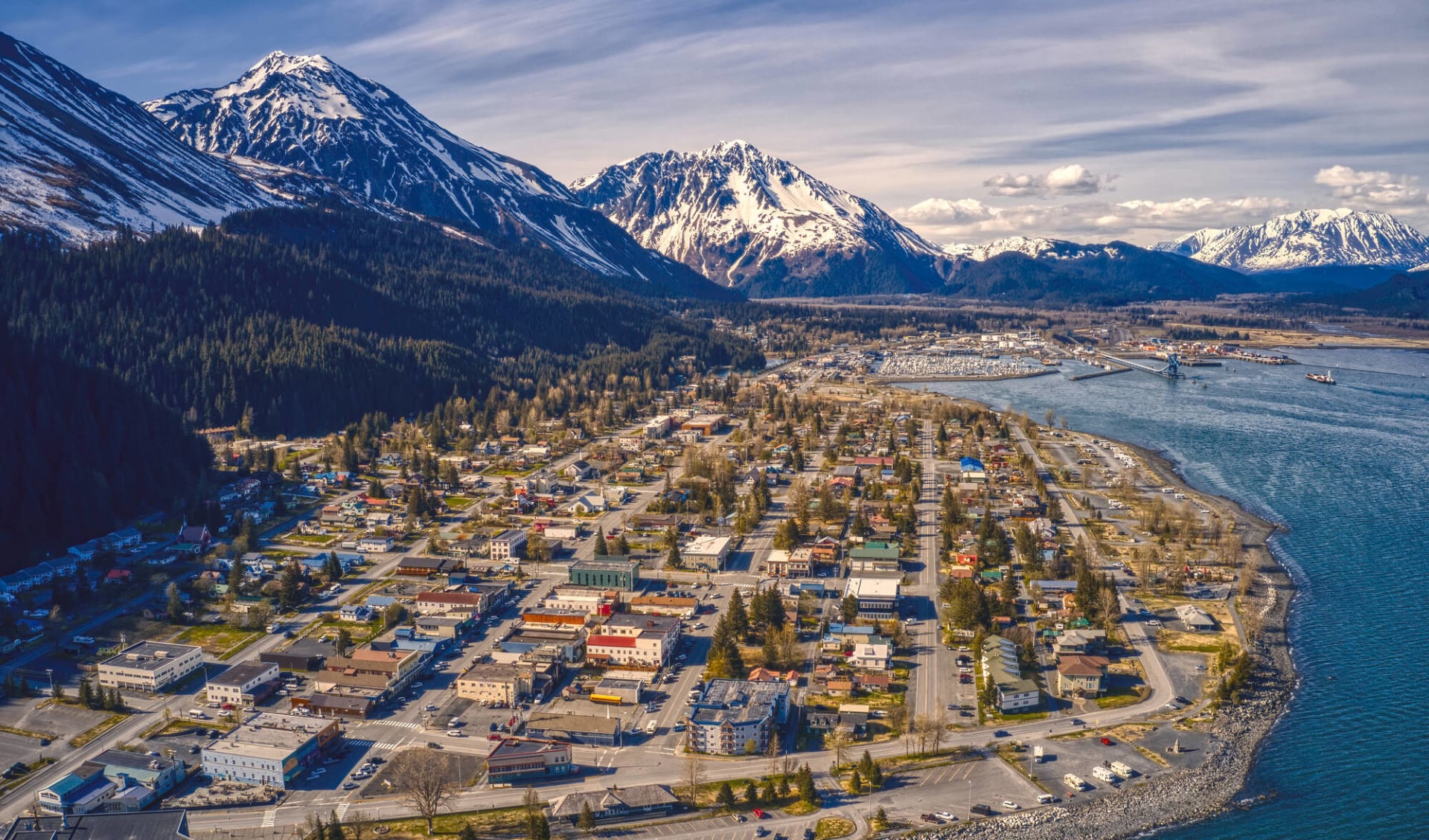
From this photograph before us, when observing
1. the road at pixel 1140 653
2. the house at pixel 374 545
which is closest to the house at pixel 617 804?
the road at pixel 1140 653

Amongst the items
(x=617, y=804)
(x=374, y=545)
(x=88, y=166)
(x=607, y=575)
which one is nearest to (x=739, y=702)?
(x=617, y=804)

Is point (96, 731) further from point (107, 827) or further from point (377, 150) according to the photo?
point (377, 150)

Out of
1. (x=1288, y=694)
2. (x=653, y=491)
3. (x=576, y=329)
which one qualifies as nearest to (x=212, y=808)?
(x=1288, y=694)

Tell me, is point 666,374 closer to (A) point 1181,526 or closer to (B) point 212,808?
(A) point 1181,526

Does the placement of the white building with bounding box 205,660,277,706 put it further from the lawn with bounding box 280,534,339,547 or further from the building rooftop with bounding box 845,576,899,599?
the building rooftop with bounding box 845,576,899,599

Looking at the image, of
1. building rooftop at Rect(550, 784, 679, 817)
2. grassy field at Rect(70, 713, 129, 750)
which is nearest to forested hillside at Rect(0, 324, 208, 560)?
grassy field at Rect(70, 713, 129, 750)

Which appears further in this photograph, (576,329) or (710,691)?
(576,329)
